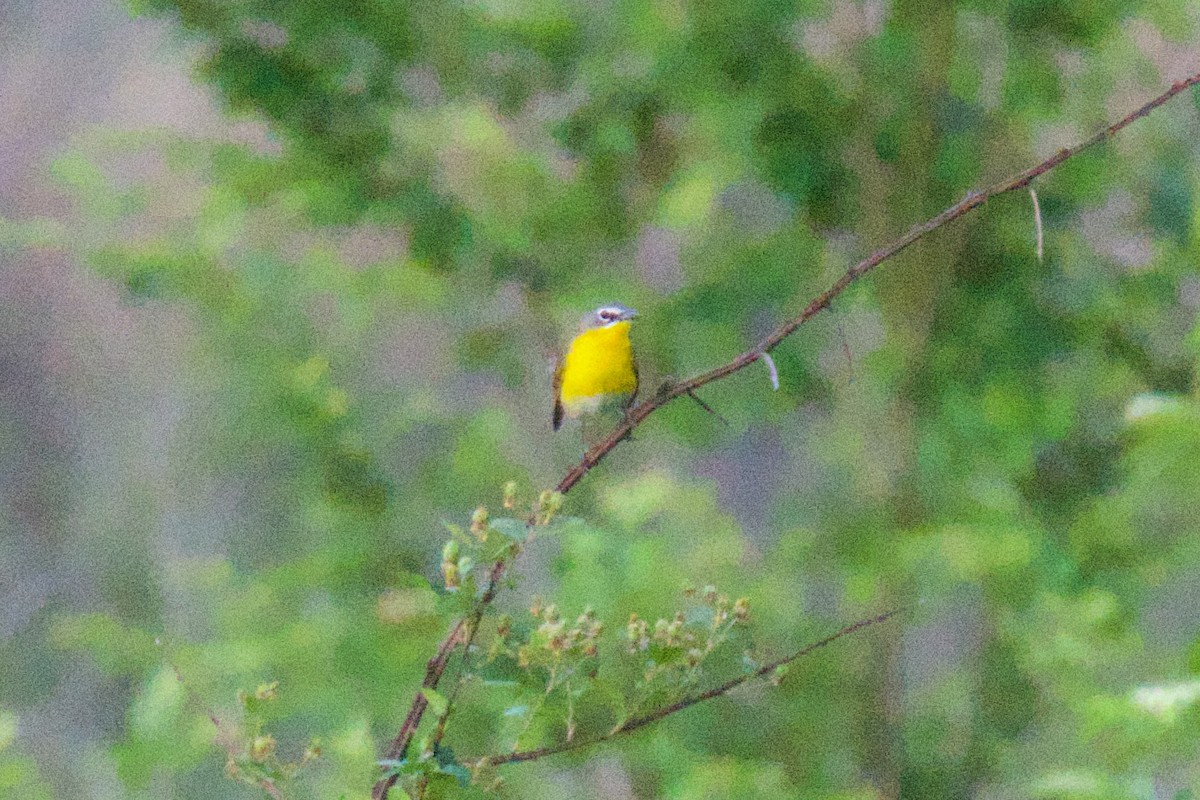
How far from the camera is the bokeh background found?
3.61 ft

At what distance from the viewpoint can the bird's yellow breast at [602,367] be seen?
1.08 metres

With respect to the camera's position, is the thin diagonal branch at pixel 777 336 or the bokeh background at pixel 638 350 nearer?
the thin diagonal branch at pixel 777 336

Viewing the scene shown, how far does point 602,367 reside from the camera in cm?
108

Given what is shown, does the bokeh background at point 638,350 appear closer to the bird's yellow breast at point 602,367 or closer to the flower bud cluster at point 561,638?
the bird's yellow breast at point 602,367

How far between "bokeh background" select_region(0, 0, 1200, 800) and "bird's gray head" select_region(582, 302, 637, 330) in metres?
0.06

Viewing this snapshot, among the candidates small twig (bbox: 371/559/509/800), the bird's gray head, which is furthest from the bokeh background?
small twig (bbox: 371/559/509/800)

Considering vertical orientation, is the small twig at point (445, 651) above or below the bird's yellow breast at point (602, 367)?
below

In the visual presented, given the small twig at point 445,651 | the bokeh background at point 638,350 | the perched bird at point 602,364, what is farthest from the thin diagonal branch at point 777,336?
the perched bird at point 602,364

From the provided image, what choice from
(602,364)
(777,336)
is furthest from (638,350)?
(777,336)

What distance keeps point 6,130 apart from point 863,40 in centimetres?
100

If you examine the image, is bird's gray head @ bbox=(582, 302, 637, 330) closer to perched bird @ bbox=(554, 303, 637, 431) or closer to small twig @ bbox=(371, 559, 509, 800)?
perched bird @ bbox=(554, 303, 637, 431)

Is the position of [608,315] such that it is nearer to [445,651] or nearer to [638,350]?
[638,350]

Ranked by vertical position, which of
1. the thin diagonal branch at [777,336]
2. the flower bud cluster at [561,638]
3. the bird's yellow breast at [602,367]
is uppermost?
the bird's yellow breast at [602,367]

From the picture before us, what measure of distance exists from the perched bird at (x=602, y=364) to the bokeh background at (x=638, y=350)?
69 millimetres
